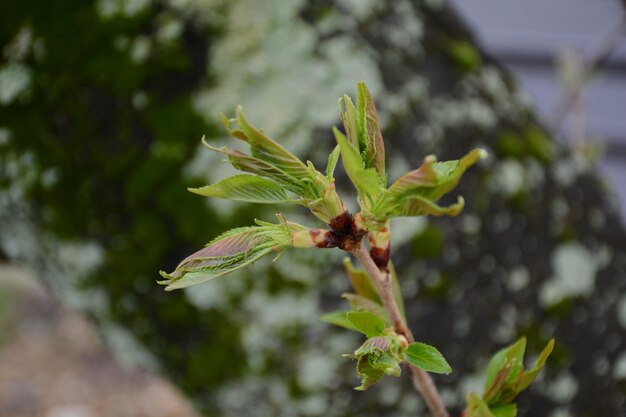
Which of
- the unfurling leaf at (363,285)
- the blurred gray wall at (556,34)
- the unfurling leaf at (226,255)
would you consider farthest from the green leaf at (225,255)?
the blurred gray wall at (556,34)

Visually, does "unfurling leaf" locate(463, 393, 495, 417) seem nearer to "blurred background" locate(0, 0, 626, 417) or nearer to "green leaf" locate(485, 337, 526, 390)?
"green leaf" locate(485, 337, 526, 390)

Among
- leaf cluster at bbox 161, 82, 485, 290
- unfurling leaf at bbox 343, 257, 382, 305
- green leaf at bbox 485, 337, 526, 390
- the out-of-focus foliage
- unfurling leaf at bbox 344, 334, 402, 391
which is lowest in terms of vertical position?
green leaf at bbox 485, 337, 526, 390

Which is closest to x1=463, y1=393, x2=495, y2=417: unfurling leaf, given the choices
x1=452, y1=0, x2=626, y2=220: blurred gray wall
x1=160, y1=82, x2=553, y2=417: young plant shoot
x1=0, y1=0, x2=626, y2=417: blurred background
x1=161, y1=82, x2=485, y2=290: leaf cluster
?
x1=160, y1=82, x2=553, y2=417: young plant shoot

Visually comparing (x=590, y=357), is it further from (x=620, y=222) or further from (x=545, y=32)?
(x=545, y=32)

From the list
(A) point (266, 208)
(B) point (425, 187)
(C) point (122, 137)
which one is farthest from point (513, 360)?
(C) point (122, 137)

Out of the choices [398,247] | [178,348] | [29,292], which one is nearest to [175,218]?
[178,348]

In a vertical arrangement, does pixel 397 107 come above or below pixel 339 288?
above

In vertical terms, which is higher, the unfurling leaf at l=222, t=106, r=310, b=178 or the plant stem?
the unfurling leaf at l=222, t=106, r=310, b=178
